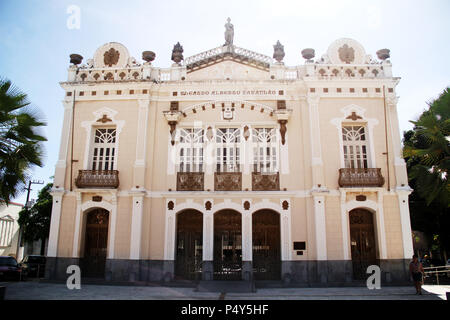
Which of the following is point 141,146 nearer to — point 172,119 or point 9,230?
point 172,119

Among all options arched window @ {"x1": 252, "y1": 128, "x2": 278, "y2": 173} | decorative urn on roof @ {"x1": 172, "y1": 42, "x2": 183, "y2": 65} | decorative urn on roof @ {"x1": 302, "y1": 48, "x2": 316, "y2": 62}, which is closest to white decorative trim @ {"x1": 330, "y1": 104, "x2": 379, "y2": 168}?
arched window @ {"x1": 252, "y1": 128, "x2": 278, "y2": 173}

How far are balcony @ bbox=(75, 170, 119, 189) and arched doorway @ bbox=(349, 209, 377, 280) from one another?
1125 cm

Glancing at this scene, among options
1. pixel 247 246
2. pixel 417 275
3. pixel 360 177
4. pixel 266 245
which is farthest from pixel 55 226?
pixel 417 275

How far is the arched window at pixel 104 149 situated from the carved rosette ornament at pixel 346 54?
1221 cm

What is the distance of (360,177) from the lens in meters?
16.0

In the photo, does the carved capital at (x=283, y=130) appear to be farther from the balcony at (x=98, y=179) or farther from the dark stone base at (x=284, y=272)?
the balcony at (x=98, y=179)

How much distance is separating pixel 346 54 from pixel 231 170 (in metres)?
8.39

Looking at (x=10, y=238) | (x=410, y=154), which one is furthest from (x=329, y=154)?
(x=10, y=238)

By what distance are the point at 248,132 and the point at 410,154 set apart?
718 cm

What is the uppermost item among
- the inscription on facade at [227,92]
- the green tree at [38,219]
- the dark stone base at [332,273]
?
the inscription on facade at [227,92]

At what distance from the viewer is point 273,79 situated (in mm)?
17641

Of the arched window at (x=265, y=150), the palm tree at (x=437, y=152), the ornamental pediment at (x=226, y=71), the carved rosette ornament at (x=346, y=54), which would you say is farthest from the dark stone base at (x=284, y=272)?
the carved rosette ornament at (x=346, y=54)

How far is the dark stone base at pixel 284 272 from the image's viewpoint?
15.3m

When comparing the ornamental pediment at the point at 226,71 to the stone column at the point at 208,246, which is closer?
the stone column at the point at 208,246
